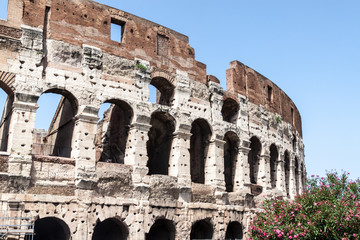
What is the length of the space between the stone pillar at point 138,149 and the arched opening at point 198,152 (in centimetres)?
307

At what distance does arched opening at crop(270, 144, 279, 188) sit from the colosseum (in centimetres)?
136

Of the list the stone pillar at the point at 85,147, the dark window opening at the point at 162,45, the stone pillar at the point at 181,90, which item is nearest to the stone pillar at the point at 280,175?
the stone pillar at the point at 181,90

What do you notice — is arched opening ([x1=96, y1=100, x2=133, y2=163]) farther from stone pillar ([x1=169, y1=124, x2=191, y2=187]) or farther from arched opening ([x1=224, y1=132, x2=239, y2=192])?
arched opening ([x1=224, y1=132, x2=239, y2=192])

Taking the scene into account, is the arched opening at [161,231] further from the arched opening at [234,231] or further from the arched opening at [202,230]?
the arched opening at [234,231]

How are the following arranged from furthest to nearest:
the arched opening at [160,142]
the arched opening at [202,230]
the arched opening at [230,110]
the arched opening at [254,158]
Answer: the arched opening at [254,158], the arched opening at [230,110], the arched opening at [202,230], the arched opening at [160,142]

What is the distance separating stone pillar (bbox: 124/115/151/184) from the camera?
13.9 meters

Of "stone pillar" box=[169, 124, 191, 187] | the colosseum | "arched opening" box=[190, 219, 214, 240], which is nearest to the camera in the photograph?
the colosseum

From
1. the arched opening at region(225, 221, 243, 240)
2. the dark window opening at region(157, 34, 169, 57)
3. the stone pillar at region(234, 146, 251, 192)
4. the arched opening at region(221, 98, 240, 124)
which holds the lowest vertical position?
the arched opening at region(225, 221, 243, 240)

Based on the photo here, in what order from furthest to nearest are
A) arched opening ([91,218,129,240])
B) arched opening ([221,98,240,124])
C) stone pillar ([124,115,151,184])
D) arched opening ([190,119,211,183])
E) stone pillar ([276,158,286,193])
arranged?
stone pillar ([276,158,286,193]) → arched opening ([221,98,240,124]) → arched opening ([190,119,211,183]) → stone pillar ([124,115,151,184]) → arched opening ([91,218,129,240])

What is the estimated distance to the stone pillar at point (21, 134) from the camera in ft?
38.6

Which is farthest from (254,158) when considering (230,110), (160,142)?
(160,142)

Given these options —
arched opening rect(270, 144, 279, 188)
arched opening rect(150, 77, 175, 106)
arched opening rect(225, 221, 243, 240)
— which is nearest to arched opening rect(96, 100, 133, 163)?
arched opening rect(150, 77, 175, 106)

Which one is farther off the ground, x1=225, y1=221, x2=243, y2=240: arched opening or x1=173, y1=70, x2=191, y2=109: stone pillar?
x1=173, y1=70, x2=191, y2=109: stone pillar

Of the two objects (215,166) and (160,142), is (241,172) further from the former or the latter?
(160,142)
